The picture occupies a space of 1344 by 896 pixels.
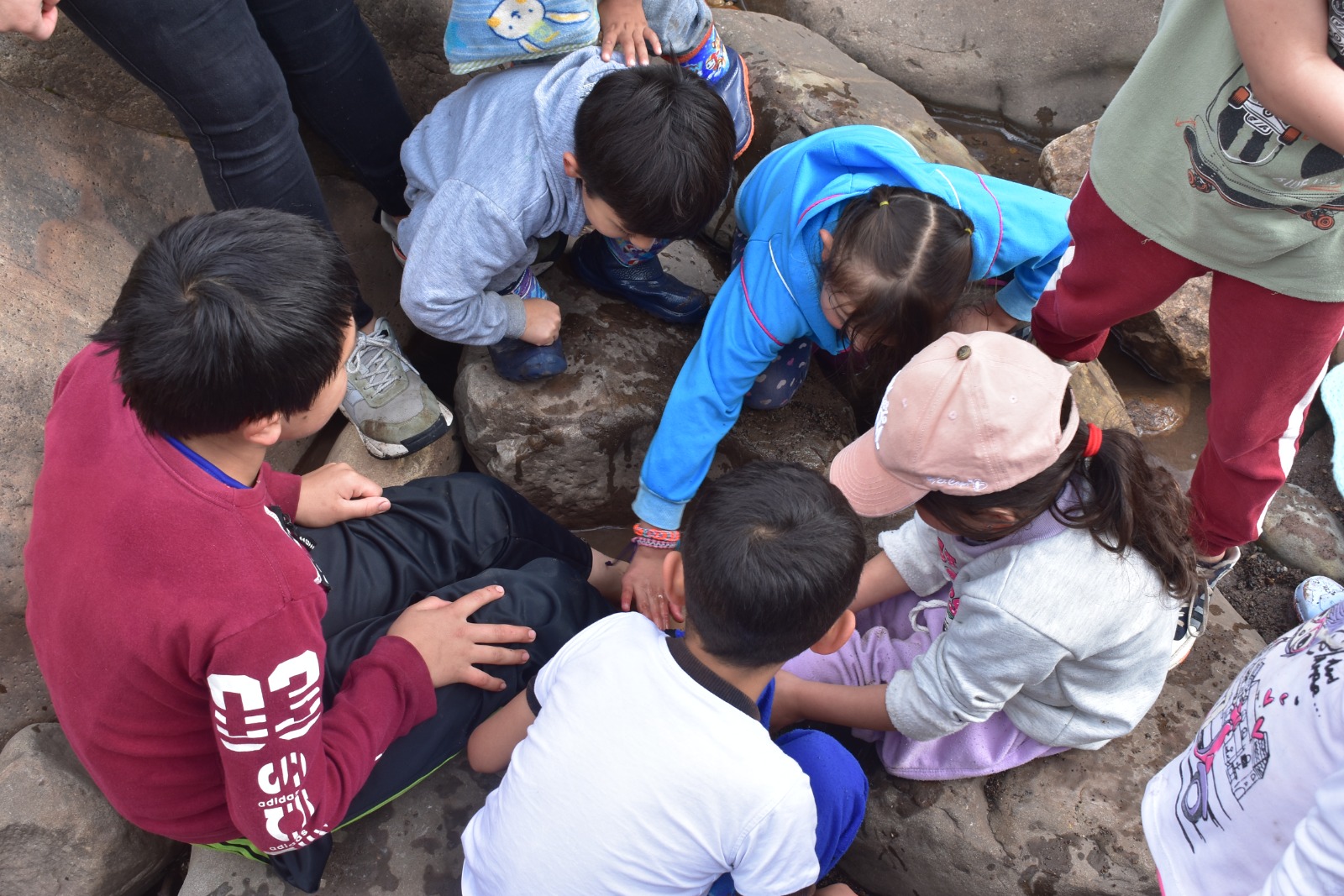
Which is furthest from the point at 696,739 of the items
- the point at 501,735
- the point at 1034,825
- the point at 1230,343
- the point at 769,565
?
the point at 1230,343

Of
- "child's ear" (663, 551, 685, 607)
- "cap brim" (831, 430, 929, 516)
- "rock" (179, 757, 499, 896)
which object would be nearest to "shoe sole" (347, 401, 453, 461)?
"rock" (179, 757, 499, 896)

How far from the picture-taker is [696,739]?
115 cm

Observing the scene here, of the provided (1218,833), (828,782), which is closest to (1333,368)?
(1218,833)

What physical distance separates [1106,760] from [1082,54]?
8.96 feet

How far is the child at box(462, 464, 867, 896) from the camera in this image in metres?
1.15

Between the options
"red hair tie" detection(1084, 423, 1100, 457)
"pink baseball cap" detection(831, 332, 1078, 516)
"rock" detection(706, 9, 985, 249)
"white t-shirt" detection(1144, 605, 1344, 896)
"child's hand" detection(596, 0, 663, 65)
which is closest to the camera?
"white t-shirt" detection(1144, 605, 1344, 896)

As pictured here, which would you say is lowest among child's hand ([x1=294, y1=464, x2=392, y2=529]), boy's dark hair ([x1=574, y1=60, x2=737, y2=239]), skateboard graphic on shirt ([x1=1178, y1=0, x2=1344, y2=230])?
child's hand ([x1=294, y1=464, x2=392, y2=529])

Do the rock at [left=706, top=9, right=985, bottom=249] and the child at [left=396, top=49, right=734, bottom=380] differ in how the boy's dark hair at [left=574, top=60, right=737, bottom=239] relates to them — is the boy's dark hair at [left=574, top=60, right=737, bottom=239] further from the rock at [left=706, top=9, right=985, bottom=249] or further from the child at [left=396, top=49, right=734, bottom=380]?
the rock at [left=706, top=9, right=985, bottom=249]

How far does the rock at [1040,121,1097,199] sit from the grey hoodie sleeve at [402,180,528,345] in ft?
6.03

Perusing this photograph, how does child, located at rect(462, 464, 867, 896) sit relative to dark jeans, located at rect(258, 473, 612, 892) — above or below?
above

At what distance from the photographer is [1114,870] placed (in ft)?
5.10

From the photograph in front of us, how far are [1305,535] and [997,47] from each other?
205 centimetres

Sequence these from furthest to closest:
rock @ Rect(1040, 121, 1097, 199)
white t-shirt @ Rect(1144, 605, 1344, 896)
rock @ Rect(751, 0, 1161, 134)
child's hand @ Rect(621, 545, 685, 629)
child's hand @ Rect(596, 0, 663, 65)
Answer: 1. rock @ Rect(751, 0, 1161, 134)
2. rock @ Rect(1040, 121, 1097, 199)
3. child's hand @ Rect(596, 0, 663, 65)
4. child's hand @ Rect(621, 545, 685, 629)
5. white t-shirt @ Rect(1144, 605, 1344, 896)

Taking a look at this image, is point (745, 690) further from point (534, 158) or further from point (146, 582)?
point (534, 158)
